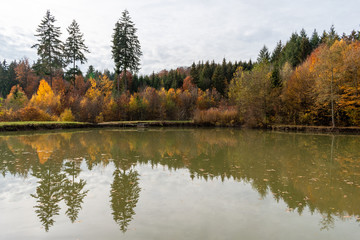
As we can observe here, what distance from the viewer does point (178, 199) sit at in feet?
19.7

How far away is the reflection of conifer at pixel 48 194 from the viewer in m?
5.06

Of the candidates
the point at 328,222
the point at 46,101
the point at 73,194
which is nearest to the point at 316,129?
the point at 328,222

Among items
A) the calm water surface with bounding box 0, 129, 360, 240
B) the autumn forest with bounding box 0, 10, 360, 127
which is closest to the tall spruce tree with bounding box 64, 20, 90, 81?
the autumn forest with bounding box 0, 10, 360, 127

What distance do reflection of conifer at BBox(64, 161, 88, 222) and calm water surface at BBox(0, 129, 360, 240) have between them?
0.07ft

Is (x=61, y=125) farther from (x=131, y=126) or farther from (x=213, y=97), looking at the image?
(x=213, y=97)

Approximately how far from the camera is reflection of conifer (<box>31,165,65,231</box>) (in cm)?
506

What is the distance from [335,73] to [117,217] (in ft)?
97.8

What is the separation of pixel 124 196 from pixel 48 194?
207 cm

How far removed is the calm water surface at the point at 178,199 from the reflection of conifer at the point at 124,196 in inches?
0.9

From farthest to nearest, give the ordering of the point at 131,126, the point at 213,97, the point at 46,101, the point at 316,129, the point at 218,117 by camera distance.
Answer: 1. the point at 213,97
2. the point at 218,117
3. the point at 131,126
4. the point at 46,101
5. the point at 316,129

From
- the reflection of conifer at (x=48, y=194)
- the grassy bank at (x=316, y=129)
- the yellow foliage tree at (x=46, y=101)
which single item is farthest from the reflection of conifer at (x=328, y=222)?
the yellow foliage tree at (x=46, y=101)

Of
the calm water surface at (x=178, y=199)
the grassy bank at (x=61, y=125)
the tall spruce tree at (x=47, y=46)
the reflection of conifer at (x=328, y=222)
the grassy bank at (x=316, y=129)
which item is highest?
the tall spruce tree at (x=47, y=46)

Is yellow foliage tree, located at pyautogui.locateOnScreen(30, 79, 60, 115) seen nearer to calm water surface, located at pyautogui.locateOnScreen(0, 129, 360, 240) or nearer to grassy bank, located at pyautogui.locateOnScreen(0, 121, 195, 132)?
grassy bank, located at pyautogui.locateOnScreen(0, 121, 195, 132)

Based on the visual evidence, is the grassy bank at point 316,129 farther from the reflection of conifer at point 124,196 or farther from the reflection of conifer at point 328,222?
the reflection of conifer at point 124,196
